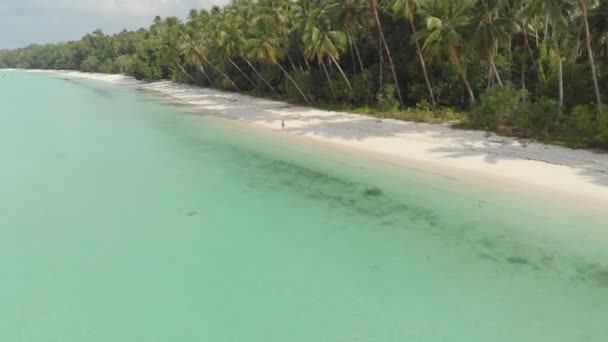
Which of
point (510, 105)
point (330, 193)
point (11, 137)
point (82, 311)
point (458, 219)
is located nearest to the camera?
point (82, 311)

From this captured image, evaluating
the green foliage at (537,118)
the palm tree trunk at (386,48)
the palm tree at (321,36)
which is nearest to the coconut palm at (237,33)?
the palm tree at (321,36)

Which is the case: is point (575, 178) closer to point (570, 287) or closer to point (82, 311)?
point (570, 287)

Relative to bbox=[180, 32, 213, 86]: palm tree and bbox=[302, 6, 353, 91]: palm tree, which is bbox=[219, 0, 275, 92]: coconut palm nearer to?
bbox=[180, 32, 213, 86]: palm tree

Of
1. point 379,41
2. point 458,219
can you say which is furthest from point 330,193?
point 379,41

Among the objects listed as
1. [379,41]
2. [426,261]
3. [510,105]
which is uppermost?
[379,41]

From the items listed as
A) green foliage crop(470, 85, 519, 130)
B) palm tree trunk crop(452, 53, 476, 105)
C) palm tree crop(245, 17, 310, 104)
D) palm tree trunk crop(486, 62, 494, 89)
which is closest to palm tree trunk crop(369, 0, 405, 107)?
palm tree trunk crop(452, 53, 476, 105)

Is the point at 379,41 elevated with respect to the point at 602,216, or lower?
elevated

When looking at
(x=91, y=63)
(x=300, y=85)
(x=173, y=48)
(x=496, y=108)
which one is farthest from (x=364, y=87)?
(x=91, y=63)
